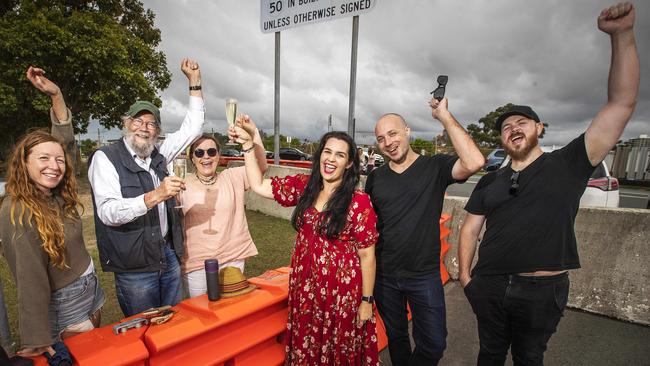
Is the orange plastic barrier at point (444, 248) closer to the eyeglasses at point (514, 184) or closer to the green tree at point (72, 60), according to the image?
the eyeglasses at point (514, 184)

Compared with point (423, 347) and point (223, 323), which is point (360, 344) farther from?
point (223, 323)

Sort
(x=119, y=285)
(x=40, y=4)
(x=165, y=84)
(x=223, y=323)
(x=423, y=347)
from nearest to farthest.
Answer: (x=223, y=323) < (x=119, y=285) < (x=423, y=347) < (x=40, y=4) < (x=165, y=84)

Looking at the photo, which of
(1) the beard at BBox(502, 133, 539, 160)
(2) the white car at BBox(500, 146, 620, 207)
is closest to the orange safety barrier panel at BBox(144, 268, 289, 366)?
(1) the beard at BBox(502, 133, 539, 160)

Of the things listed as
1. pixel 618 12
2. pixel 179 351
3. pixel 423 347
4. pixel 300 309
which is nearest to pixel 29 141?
pixel 179 351

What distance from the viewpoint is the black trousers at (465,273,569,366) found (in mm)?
2002

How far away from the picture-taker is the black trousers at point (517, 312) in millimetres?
2002

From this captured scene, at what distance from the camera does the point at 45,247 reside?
1.63 metres

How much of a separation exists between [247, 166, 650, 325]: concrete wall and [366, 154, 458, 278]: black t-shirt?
109 inches

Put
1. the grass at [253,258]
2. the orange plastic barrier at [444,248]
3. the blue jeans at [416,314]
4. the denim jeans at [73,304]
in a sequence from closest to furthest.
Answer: the denim jeans at [73,304], the blue jeans at [416,314], the grass at [253,258], the orange plastic barrier at [444,248]

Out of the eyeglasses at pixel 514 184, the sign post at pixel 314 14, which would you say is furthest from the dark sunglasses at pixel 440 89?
the sign post at pixel 314 14

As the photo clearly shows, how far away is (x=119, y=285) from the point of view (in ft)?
7.15

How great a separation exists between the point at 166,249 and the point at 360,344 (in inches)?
60.0

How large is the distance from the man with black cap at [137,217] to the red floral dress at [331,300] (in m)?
0.96

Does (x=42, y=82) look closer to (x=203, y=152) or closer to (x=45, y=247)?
(x=203, y=152)
